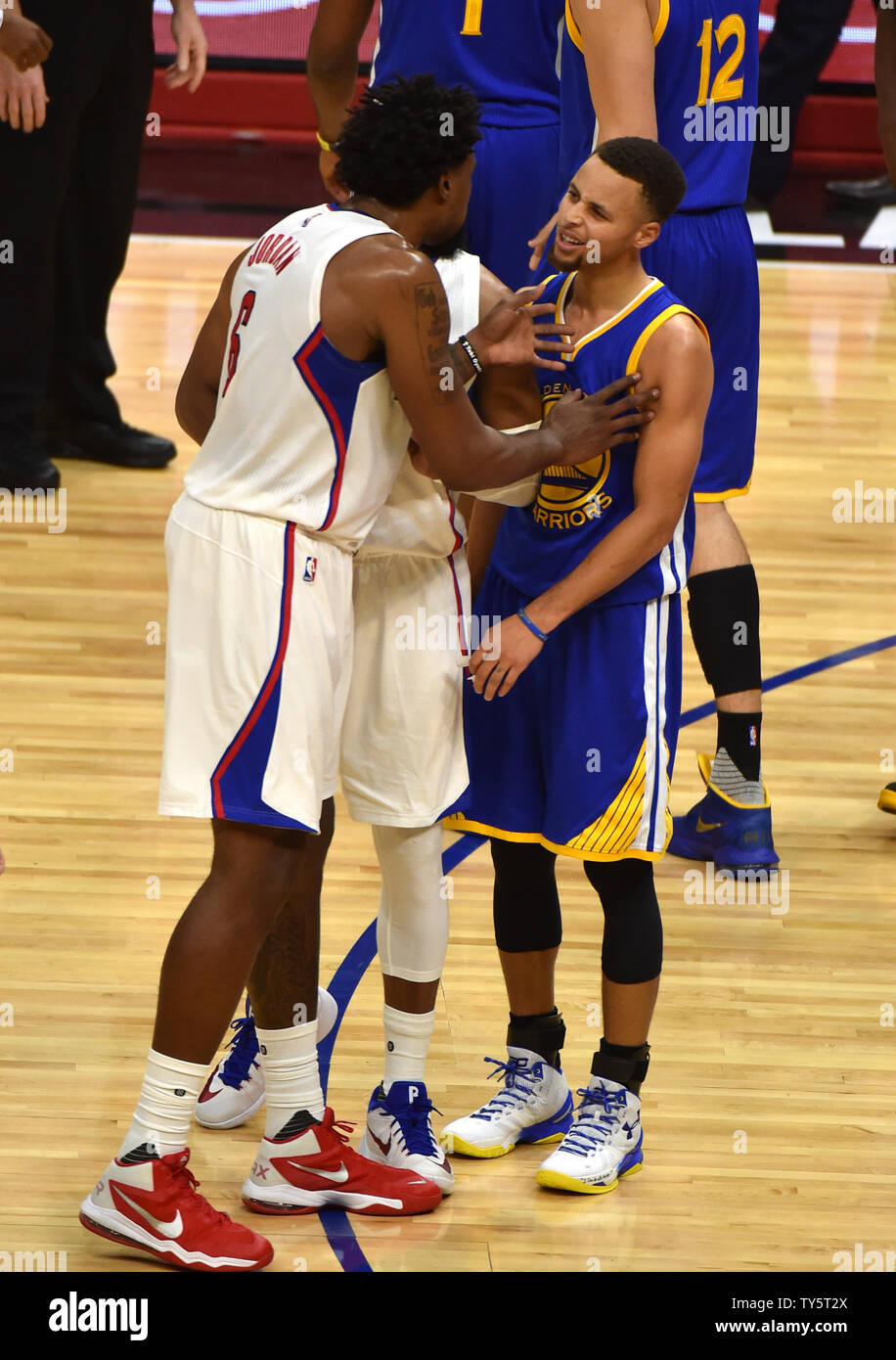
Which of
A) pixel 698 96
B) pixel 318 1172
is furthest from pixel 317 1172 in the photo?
pixel 698 96

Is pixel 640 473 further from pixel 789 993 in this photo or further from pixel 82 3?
pixel 82 3

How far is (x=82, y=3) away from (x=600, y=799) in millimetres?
4085

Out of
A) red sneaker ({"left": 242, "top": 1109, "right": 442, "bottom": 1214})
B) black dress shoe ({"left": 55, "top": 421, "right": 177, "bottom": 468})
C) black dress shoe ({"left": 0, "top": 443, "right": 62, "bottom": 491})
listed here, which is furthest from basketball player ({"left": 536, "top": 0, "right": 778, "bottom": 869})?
black dress shoe ({"left": 55, "top": 421, "right": 177, "bottom": 468})

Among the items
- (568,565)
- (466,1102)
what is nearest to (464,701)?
(568,565)

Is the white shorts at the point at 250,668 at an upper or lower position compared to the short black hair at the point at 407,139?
lower

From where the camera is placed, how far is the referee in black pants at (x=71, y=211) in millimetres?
5914

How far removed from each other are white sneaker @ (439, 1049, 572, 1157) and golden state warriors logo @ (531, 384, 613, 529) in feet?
2.73

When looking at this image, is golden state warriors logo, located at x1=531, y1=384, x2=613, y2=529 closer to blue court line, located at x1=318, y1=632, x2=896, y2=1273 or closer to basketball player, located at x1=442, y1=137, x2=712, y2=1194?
basketball player, located at x1=442, y1=137, x2=712, y2=1194

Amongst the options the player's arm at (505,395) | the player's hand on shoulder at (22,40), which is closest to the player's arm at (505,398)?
the player's arm at (505,395)

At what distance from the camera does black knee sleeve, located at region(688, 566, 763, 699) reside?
398cm

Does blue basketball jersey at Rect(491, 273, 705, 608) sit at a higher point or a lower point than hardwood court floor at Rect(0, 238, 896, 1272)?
higher

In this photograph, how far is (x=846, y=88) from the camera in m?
10.7

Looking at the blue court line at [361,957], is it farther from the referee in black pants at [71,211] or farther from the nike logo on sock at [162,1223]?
the referee in black pants at [71,211]

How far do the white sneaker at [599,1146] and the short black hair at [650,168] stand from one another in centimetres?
128
